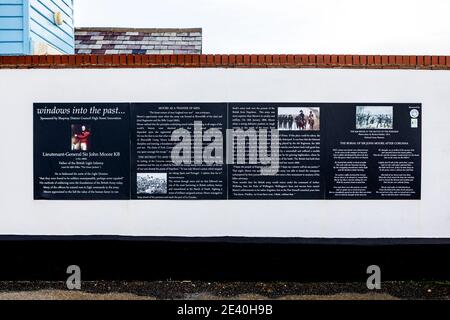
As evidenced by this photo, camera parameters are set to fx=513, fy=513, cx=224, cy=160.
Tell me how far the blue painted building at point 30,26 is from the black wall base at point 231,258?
9.33 ft

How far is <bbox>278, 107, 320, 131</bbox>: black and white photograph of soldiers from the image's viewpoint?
6.54m

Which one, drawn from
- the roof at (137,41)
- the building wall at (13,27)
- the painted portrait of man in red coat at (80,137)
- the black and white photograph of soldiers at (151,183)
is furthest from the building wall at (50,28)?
the roof at (137,41)

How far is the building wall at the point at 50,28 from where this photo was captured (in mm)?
7922

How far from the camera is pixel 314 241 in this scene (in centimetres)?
663

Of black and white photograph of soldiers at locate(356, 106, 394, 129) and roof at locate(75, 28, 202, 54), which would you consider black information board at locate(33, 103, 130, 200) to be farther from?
roof at locate(75, 28, 202, 54)

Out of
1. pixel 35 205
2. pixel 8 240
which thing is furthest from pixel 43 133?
pixel 8 240

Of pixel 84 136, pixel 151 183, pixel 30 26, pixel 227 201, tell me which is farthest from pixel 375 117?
pixel 30 26

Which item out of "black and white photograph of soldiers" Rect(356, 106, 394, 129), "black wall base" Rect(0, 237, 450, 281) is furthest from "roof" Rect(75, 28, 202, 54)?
"black wall base" Rect(0, 237, 450, 281)

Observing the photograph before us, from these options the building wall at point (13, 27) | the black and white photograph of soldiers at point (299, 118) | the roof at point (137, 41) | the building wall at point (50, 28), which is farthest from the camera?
the roof at point (137, 41)

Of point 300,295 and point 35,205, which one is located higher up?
point 35,205

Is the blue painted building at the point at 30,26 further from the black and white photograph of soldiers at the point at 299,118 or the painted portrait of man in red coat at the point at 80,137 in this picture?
the black and white photograph of soldiers at the point at 299,118

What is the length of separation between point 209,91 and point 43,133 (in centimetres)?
219
